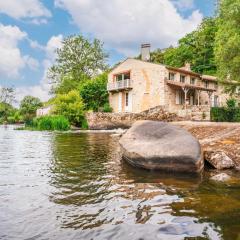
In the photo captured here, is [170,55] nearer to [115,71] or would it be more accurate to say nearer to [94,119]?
[115,71]

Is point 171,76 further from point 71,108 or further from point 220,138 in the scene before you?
point 220,138

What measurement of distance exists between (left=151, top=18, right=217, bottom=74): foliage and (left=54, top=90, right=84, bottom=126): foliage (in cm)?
2222

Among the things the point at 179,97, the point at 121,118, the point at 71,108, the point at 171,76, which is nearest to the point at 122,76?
the point at 171,76

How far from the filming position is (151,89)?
3791 centimetres

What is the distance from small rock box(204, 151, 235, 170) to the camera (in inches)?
335

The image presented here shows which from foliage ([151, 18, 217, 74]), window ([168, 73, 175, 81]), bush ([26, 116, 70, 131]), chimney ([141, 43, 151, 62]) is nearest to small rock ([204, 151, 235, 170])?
bush ([26, 116, 70, 131])

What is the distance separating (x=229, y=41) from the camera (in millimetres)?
22484

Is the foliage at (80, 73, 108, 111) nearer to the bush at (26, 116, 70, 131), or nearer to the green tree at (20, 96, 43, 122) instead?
the bush at (26, 116, 70, 131)

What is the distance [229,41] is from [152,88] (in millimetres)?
15857

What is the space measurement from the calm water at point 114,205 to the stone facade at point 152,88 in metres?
27.9

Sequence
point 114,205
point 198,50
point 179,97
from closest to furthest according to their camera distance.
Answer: point 114,205
point 179,97
point 198,50

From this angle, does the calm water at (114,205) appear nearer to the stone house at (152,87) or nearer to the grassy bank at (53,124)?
the grassy bank at (53,124)

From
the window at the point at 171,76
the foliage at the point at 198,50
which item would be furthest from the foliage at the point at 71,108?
the foliage at the point at 198,50

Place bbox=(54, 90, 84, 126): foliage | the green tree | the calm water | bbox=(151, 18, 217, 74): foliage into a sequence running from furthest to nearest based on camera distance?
the green tree < bbox=(151, 18, 217, 74): foliage < bbox=(54, 90, 84, 126): foliage < the calm water
